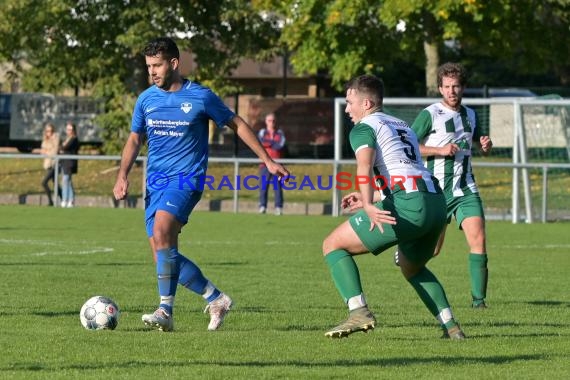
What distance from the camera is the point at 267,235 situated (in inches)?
853

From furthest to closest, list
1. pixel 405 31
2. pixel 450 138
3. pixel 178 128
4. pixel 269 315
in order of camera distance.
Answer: pixel 405 31 → pixel 450 138 → pixel 269 315 → pixel 178 128

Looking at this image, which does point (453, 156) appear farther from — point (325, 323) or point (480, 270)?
point (325, 323)

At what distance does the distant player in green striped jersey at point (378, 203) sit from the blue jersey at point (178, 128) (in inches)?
49.7

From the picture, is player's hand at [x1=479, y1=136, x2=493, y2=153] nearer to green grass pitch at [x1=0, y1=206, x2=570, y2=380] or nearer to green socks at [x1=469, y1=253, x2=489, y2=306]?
green socks at [x1=469, y1=253, x2=489, y2=306]

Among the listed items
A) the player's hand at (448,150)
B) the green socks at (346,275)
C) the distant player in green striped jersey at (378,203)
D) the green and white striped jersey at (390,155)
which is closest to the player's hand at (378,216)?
the distant player in green striped jersey at (378,203)

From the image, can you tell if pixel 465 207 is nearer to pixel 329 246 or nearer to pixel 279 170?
pixel 279 170

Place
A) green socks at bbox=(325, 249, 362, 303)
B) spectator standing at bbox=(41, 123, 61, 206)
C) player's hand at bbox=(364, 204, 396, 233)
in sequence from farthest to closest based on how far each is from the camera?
1. spectator standing at bbox=(41, 123, 61, 206)
2. green socks at bbox=(325, 249, 362, 303)
3. player's hand at bbox=(364, 204, 396, 233)

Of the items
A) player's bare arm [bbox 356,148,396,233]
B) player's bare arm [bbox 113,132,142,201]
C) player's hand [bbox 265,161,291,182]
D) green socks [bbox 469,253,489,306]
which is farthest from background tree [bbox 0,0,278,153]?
player's bare arm [bbox 356,148,396,233]

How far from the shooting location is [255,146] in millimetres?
9664

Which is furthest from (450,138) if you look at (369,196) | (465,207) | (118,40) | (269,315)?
(118,40)

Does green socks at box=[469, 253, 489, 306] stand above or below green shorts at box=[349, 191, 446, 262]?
below

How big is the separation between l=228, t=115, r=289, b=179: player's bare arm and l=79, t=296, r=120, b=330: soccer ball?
1455mm

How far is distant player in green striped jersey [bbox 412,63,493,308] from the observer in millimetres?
12047

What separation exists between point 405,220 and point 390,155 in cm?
42
